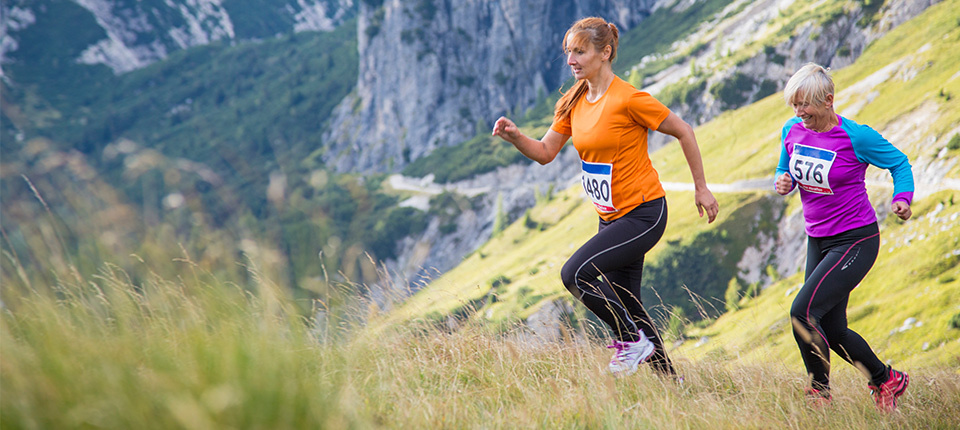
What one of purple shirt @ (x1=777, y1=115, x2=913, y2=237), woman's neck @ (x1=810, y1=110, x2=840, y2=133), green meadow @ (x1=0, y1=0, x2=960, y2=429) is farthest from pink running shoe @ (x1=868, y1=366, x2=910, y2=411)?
woman's neck @ (x1=810, y1=110, x2=840, y2=133)

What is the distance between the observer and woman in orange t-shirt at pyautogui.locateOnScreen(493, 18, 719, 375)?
4.78m

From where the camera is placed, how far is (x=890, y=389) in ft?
15.2

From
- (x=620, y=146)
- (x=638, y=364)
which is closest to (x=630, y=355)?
(x=638, y=364)

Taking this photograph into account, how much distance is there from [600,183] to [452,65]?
642 feet

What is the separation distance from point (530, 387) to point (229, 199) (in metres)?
2.32

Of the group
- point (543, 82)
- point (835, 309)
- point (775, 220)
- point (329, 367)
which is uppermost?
point (329, 367)

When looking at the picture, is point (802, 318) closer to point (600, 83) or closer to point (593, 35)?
point (600, 83)

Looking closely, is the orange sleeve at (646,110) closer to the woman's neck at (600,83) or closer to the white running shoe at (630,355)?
the woman's neck at (600,83)

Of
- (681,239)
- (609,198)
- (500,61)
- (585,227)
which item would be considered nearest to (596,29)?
(609,198)

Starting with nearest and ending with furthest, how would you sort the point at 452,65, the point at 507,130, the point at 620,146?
1. the point at 620,146
2. the point at 507,130
3. the point at 452,65

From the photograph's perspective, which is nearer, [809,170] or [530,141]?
[809,170]

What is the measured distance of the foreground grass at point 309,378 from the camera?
234 cm

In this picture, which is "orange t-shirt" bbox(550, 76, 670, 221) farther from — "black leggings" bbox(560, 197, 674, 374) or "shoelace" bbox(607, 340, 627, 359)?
"shoelace" bbox(607, 340, 627, 359)

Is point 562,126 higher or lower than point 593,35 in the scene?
lower
